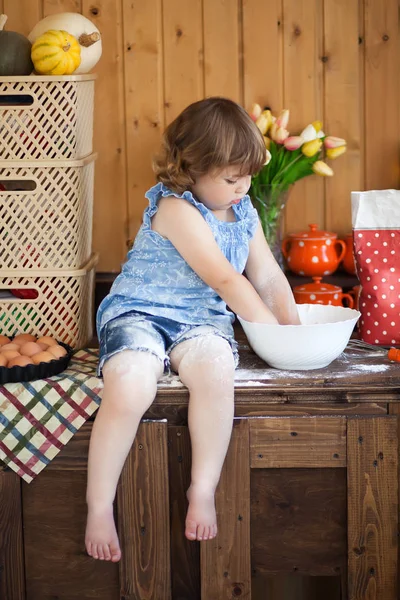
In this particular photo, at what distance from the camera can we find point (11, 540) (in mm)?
1917

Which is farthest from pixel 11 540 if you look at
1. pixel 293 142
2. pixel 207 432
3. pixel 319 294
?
pixel 293 142

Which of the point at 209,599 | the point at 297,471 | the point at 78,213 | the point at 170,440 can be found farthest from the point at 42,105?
the point at 209,599

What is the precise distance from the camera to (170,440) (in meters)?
1.90

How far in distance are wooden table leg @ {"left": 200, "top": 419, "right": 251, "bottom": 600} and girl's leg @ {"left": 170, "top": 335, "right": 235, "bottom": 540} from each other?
0.07m

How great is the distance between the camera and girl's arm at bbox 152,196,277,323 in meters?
1.95

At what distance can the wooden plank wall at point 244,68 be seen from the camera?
8.03 feet

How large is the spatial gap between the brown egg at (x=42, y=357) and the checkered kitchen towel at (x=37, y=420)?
7 cm

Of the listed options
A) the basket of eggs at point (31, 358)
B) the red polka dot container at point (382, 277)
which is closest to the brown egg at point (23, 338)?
the basket of eggs at point (31, 358)

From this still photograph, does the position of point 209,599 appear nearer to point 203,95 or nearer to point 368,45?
point 203,95

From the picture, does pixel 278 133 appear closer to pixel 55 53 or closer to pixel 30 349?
pixel 55 53

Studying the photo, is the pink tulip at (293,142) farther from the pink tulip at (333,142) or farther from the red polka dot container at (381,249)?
the red polka dot container at (381,249)

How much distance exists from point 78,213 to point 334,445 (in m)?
0.81

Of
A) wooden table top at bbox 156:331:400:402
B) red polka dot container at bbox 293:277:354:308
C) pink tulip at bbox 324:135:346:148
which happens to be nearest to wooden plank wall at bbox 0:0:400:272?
pink tulip at bbox 324:135:346:148

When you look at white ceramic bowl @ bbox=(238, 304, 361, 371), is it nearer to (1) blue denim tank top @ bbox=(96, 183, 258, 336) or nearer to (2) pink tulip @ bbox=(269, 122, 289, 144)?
(1) blue denim tank top @ bbox=(96, 183, 258, 336)
